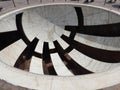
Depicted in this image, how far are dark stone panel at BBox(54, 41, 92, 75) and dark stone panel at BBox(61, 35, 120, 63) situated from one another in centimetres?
111

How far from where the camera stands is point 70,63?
63.2 feet

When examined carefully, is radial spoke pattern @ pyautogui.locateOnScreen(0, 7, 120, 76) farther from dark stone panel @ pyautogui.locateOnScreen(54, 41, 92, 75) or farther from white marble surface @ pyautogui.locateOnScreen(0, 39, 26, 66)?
white marble surface @ pyautogui.locateOnScreen(0, 39, 26, 66)

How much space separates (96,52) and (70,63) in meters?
2.50

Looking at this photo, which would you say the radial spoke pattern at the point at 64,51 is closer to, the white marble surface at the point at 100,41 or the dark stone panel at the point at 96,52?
the dark stone panel at the point at 96,52

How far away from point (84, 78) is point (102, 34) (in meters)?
9.35

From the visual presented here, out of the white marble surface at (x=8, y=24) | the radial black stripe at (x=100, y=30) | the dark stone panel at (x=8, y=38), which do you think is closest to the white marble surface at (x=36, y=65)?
the dark stone panel at (x=8, y=38)

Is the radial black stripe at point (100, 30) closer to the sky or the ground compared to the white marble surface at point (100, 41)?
closer to the sky

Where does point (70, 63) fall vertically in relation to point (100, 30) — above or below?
below

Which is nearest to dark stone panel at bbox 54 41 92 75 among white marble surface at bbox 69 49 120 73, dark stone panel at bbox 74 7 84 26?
white marble surface at bbox 69 49 120 73

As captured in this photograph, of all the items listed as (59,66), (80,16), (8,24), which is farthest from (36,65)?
(80,16)

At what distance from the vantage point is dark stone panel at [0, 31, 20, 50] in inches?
731

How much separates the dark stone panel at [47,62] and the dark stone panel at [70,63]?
3.15 ft

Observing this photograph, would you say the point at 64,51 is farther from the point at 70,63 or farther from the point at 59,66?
the point at 59,66

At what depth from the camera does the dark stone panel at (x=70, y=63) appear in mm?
18234
